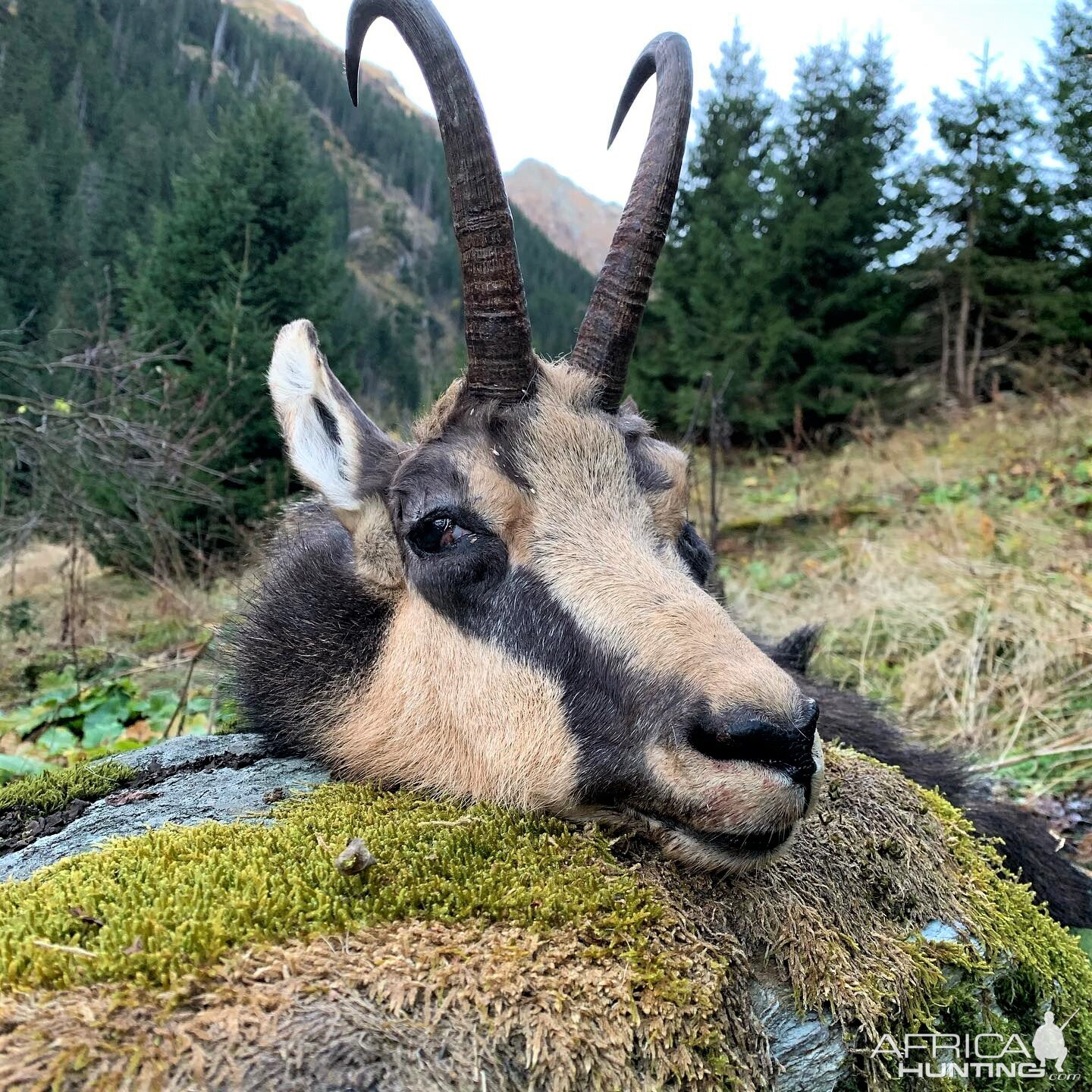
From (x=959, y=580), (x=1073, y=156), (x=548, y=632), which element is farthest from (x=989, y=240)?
(x=548, y=632)

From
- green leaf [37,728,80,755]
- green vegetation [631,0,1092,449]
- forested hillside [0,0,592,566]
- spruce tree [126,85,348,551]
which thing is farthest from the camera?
green vegetation [631,0,1092,449]

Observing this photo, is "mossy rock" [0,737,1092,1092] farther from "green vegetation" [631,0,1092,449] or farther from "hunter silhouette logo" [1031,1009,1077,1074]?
"green vegetation" [631,0,1092,449]

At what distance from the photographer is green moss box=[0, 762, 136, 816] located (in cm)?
283

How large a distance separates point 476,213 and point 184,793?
230 centimetres

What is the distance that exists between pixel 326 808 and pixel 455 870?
63cm

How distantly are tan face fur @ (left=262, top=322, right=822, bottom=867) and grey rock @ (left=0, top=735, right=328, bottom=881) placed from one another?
29cm

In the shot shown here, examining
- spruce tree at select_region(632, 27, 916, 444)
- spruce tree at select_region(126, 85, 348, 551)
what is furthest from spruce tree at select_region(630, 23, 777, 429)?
spruce tree at select_region(126, 85, 348, 551)

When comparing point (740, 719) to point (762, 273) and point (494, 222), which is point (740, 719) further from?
point (762, 273)

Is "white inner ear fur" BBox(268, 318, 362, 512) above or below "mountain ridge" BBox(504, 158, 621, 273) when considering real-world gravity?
below

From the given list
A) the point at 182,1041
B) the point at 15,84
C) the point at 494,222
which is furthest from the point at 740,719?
the point at 15,84

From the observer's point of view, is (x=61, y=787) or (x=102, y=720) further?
(x=102, y=720)

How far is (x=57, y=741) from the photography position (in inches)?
211

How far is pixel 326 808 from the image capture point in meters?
2.48
